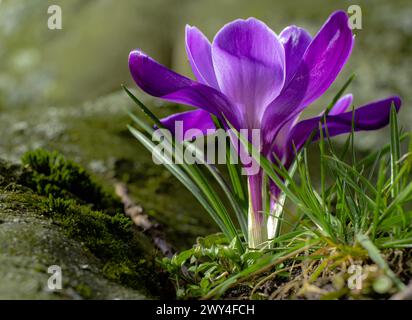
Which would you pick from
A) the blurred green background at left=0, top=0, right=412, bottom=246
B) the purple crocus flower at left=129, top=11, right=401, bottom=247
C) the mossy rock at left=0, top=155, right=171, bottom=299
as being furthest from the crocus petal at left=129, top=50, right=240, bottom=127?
the blurred green background at left=0, top=0, right=412, bottom=246

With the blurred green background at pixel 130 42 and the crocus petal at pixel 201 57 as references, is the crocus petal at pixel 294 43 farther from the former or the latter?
the blurred green background at pixel 130 42

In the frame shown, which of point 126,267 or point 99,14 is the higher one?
point 99,14

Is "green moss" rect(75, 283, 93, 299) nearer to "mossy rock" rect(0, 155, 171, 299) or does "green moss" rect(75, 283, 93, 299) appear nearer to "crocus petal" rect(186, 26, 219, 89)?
"mossy rock" rect(0, 155, 171, 299)

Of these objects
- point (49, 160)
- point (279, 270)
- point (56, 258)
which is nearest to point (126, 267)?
point (56, 258)

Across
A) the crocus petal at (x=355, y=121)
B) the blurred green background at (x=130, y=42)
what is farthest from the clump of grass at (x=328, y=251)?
the blurred green background at (x=130, y=42)

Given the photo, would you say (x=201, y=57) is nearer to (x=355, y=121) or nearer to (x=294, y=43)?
(x=294, y=43)
